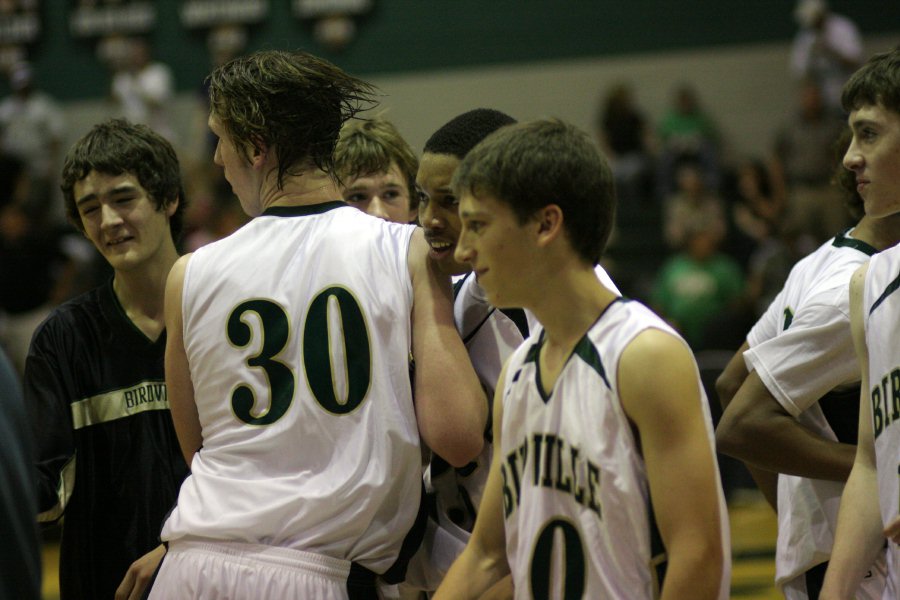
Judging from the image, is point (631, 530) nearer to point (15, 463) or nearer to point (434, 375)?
point (434, 375)

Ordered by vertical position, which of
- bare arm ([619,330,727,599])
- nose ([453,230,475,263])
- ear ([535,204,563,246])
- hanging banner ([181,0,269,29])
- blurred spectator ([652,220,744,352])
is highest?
hanging banner ([181,0,269,29])

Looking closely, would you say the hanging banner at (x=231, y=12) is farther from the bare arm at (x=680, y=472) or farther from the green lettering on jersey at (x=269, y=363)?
the bare arm at (x=680, y=472)

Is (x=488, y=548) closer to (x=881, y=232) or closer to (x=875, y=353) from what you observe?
(x=875, y=353)

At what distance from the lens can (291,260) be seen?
281cm

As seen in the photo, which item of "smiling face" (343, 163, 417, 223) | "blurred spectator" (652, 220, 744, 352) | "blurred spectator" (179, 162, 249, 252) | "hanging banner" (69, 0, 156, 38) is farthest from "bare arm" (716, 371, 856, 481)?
"hanging banner" (69, 0, 156, 38)

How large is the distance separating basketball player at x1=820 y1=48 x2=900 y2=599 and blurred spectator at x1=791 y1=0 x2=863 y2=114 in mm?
9967

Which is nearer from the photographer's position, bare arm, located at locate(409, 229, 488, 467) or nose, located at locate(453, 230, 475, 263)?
nose, located at locate(453, 230, 475, 263)

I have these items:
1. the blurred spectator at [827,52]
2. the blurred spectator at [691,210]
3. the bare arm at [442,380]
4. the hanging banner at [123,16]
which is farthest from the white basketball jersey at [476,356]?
the hanging banner at [123,16]

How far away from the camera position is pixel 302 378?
108 inches

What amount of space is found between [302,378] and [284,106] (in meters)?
0.67

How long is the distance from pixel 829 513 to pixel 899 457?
2.39 ft

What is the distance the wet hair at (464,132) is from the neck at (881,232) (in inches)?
43.9

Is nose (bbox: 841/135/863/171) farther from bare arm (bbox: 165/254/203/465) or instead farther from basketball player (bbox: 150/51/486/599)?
bare arm (bbox: 165/254/203/465)

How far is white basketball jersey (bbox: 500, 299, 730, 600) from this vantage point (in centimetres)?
225
